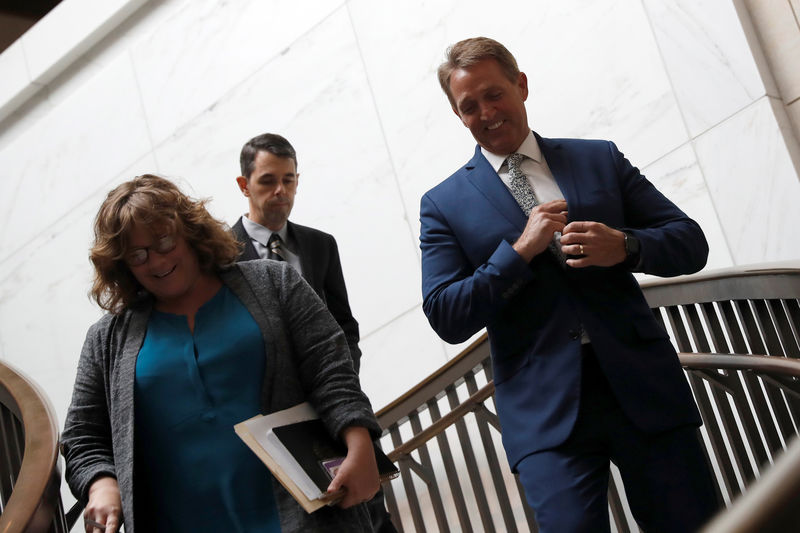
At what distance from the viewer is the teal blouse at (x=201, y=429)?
7.39 feet

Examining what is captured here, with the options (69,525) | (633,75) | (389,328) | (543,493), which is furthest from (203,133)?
(543,493)

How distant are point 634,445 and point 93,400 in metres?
1.33

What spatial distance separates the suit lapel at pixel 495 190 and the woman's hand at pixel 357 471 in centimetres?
68

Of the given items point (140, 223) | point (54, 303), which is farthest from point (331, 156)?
point (140, 223)

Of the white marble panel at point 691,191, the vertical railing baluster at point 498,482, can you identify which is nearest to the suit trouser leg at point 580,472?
the vertical railing baluster at point 498,482

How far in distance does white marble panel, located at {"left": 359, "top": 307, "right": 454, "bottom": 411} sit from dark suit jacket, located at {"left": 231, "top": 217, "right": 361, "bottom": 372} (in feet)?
9.28

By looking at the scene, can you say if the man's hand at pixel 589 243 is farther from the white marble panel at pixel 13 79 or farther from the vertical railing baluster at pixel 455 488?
the white marble panel at pixel 13 79

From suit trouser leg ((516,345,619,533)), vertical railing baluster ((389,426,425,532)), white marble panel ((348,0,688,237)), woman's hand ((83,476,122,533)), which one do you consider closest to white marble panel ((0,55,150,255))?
white marble panel ((348,0,688,237))

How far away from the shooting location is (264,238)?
376 cm

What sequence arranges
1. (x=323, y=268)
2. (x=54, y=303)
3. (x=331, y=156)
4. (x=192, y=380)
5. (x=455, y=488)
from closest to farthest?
(x=192, y=380)
(x=323, y=268)
(x=455, y=488)
(x=331, y=156)
(x=54, y=303)

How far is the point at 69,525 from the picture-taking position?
3252 millimetres

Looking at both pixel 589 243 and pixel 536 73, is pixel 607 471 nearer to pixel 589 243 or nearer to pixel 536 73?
pixel 589 243

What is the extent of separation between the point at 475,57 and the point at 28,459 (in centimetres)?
166

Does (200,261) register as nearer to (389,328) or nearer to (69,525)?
(69,525)
